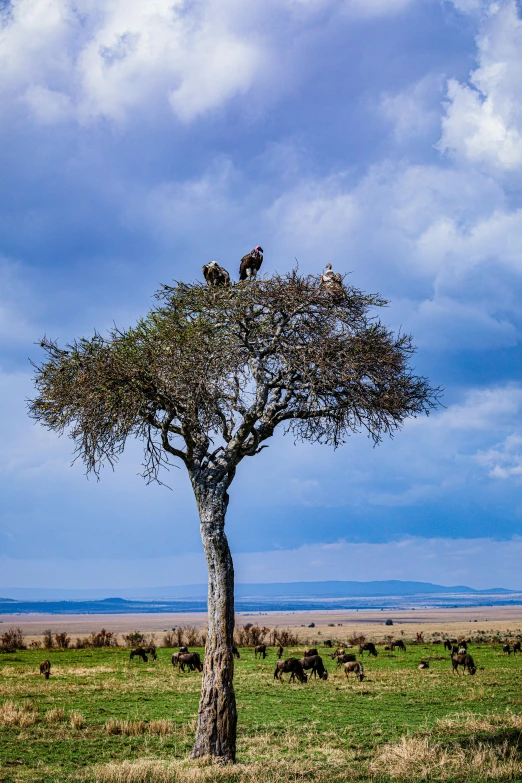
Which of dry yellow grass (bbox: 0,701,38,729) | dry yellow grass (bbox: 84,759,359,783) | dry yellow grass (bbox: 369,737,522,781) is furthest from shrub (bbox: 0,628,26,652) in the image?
dry yellow grass (bbox: 369,737,522,781)

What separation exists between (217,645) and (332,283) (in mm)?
8813

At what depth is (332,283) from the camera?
18.0 meters

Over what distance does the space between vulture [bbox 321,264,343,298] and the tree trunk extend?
215 inches

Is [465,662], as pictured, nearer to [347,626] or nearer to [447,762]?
[447,762]

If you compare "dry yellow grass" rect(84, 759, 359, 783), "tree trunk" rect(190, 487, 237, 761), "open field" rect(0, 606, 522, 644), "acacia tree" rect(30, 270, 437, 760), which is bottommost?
"open field" rect(0, 606, 522, 644)

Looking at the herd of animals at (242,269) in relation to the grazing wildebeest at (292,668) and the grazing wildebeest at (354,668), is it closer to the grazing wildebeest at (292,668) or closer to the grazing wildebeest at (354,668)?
the grazing wildebeest at (292,668)

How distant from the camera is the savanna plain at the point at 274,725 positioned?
45.5 feet

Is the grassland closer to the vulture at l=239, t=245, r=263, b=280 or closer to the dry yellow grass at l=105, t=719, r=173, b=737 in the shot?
the dry yellow grass at l=105, t=719, r=173, b=737

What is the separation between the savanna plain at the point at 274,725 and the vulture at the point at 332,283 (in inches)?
397

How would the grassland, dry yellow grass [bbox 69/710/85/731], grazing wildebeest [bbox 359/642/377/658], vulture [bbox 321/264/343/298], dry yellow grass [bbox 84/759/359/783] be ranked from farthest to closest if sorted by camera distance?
grazing wildebeest [bbox 359/642/377/658], dry yellow grass [bbox 69/710/85/731], vulture [bbox 321/264/343/298], the grassland, dry yellow grass [bbox 84/759/359/783]

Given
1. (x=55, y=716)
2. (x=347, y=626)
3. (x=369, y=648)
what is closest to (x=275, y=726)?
(x=55, y=716)

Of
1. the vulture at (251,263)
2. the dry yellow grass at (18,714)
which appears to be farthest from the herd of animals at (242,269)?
the dry yellow grass at (18,714)

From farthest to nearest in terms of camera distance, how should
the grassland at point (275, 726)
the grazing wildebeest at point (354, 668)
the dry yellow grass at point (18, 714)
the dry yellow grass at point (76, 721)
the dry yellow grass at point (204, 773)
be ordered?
the grazing wildebeest at point (354, 668) < the dry yellow grass at point (18, 714) < the dry yellow grass at point (76, 721) < the grassland at point (275, 726) < the dry yellow grass at point (204, 773)

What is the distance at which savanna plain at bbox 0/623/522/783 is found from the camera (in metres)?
13.9
